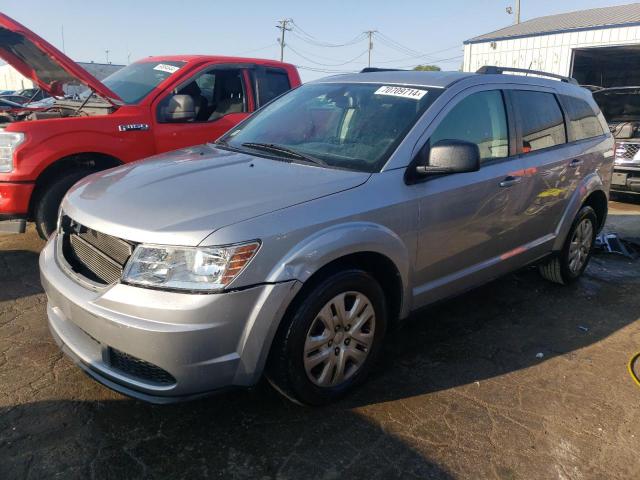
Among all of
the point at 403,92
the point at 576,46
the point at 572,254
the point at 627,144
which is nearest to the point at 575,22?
the point at 576,46

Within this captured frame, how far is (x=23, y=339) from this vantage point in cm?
343

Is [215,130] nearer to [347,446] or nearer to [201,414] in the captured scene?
[201,414]

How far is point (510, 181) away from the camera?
355 centimetres

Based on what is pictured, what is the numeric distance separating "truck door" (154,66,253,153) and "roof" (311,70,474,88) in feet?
6.53

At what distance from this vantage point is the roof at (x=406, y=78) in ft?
11.1

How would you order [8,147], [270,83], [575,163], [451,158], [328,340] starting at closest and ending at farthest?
[328,340] → [451,158] → [575,163] → [8,147] → [270,83]

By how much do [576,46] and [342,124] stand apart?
64.1ft

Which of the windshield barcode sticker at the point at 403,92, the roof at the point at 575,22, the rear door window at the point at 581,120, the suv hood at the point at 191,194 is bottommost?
the suv hood at the point at 191,194

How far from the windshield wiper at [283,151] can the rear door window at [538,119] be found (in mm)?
1652

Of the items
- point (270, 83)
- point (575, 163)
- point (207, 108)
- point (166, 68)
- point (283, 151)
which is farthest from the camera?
point (270, 83)

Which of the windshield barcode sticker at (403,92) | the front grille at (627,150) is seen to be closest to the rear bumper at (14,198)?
the windshield barcode sticker at (403,92)

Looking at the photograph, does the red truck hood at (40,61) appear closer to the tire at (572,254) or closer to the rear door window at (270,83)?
the rear door window at (270,83)

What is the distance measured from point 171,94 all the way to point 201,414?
12.0 feet

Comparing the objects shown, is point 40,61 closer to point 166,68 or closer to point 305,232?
point 166,68
